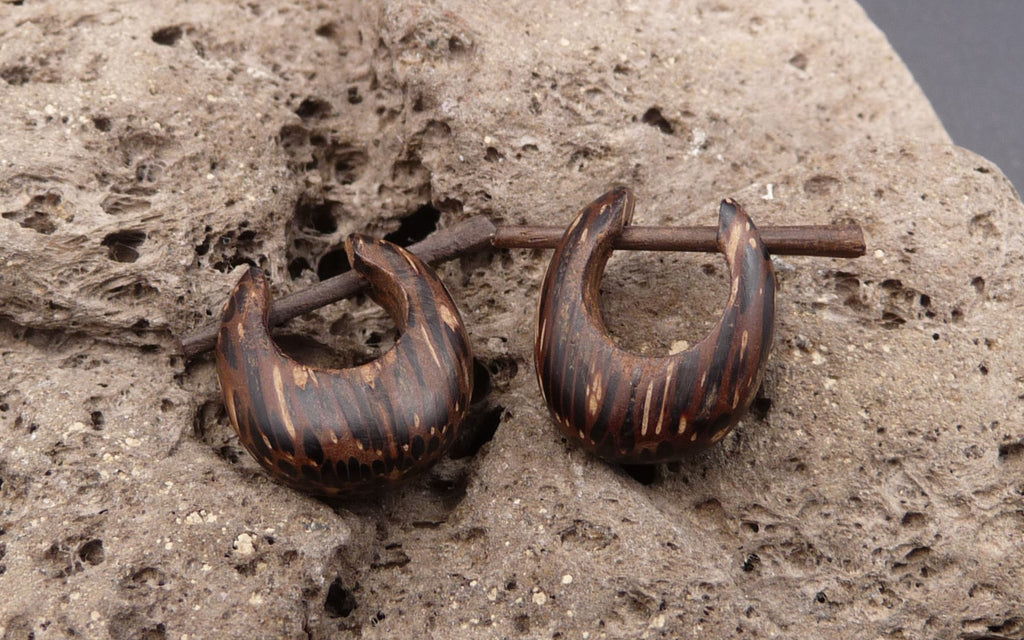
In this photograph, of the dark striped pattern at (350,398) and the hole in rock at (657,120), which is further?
the hole in rock at (657,120)

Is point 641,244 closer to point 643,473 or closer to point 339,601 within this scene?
point 643,473

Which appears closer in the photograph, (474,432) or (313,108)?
(474,432)

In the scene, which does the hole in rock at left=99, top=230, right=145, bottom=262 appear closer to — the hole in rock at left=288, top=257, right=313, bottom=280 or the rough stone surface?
the rough stone surface

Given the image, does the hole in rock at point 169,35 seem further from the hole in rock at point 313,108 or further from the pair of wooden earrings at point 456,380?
the pair of wooden earrings at point 456,380

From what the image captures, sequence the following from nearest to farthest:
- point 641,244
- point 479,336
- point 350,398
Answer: point 350,398 < point 641,244 < point 479,336

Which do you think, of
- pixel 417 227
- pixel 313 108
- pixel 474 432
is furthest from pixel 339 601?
pixel 313 108

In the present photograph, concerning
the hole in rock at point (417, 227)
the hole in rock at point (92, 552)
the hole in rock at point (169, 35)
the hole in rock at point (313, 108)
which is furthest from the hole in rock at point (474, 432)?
the hole in rock at point (169, 35)

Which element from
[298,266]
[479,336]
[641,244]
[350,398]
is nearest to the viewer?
[350,398]
